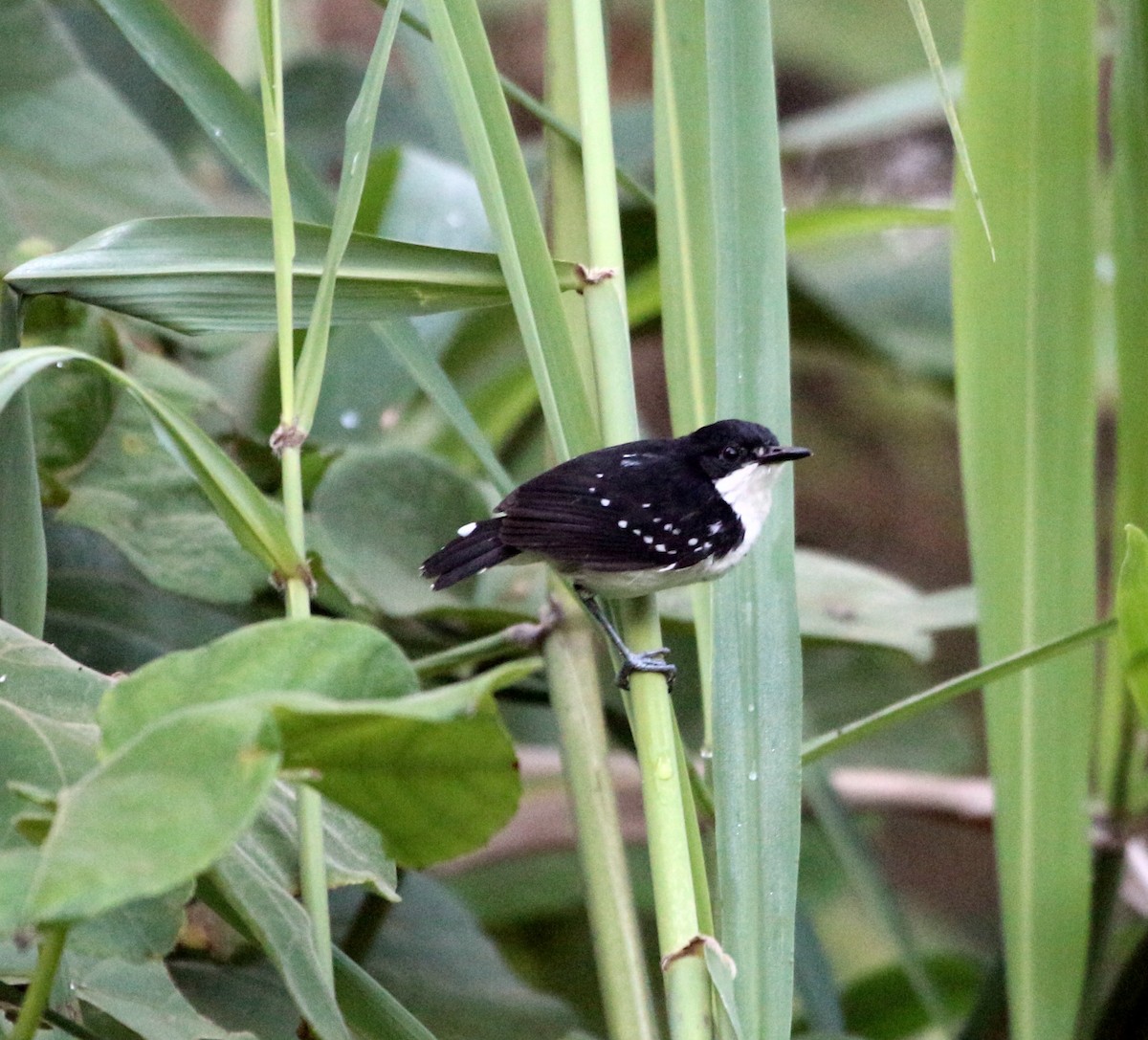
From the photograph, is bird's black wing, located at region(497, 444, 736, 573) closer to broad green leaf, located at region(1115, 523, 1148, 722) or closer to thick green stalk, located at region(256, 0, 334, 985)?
thick green stalk, located at region(256, 0, 334, 985)

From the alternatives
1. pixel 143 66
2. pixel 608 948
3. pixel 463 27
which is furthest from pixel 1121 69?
pixel 143 66

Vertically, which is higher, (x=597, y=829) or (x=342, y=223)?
(x=342, y=223)

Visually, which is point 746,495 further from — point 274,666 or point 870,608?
point 274,666

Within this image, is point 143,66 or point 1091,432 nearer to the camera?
point 1091,432

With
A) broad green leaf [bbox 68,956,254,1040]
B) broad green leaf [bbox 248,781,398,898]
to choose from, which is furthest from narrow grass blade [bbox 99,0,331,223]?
broad green leaf [bbox 68,956,254,1040]

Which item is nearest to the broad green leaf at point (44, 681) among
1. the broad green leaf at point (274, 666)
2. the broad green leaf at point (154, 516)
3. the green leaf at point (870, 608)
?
the broad green leaf at point (274, 666)

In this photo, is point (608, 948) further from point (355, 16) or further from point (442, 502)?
point (355, 16)

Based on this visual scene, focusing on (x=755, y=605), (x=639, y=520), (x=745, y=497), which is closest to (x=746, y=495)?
(x=745, y=497)
